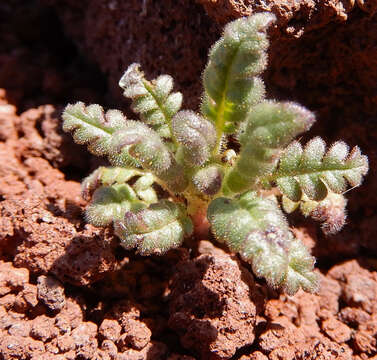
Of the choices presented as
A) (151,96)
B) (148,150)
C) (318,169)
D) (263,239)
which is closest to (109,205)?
(148,150)

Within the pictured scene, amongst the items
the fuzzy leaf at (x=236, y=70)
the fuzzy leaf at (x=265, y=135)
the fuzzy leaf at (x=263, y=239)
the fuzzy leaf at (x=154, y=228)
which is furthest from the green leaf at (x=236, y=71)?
the fuzzy leaf at (x=154, y=228)

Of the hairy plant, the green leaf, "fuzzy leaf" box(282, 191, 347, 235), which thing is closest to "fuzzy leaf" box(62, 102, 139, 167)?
the hairy plant

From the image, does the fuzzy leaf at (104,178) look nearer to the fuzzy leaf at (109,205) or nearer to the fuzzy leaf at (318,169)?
the fuzzy leaf at (109,205)

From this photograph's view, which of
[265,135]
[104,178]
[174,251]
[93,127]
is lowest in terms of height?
[174,251]

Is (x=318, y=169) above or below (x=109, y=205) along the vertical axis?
above

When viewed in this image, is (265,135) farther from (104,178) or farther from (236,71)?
(104,178)

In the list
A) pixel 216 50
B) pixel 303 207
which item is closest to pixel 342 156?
pixel 303 207

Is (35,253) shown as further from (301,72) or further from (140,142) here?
(301,72)
